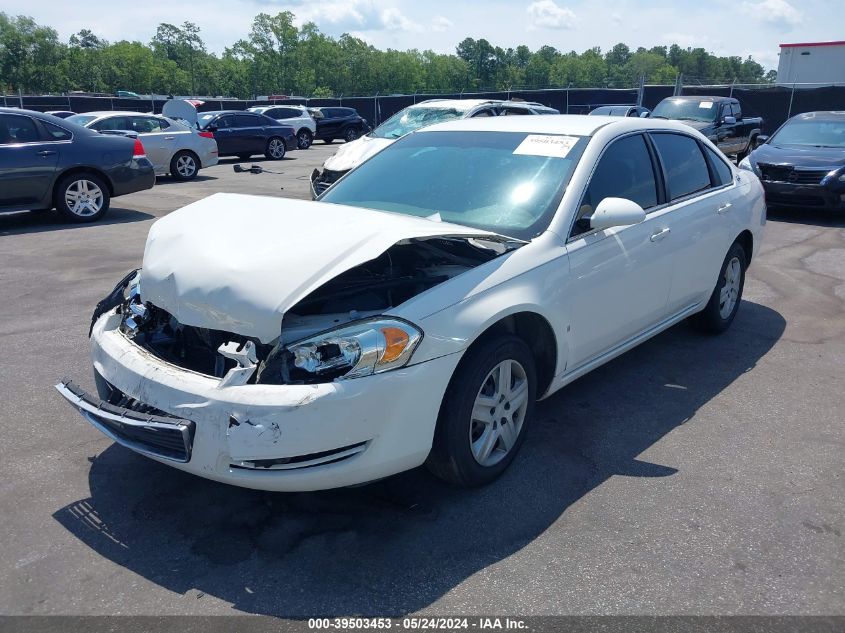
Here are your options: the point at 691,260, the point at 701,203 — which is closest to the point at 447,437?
the point at 691,260

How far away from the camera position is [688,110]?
16344 millimetres

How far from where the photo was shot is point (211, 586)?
2740 mm

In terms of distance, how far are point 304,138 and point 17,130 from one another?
17.6 m

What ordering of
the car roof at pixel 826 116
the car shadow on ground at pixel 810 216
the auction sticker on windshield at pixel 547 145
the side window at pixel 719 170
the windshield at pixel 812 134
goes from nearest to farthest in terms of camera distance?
1. the auction sticker on windshield at pixel 547 145
2. the side window at pixel 719 170
3. the car shadow on ground at pixel 810 216
4. the windshield at pixel 812 134
5. the car roof at pixel 826 116

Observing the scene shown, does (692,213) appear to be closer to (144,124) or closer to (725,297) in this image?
(725,297)

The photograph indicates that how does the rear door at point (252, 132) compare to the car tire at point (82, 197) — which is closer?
the car tire at point (82, 197)

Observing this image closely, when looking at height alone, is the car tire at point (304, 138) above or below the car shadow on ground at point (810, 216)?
above

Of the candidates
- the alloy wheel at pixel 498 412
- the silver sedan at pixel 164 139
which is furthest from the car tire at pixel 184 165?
the alloy wheel at pixel 498 412

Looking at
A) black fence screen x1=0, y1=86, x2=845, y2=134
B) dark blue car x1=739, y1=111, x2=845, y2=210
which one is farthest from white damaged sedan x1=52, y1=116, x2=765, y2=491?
Answer: black fence screen x1=0, y1=86, x2=845, y2=134

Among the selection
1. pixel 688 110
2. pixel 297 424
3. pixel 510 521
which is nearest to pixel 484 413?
pixel 510 521

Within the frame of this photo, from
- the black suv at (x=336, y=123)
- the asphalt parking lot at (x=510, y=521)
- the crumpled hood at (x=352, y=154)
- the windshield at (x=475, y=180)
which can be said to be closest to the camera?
the asphalt parking lot at (x=510, y=521)

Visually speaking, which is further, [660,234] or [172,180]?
[172,180]

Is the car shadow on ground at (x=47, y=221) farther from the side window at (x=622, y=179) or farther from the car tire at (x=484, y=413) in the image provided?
the car tire at (x=484, y=413)

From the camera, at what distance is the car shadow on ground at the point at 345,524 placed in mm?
2746
